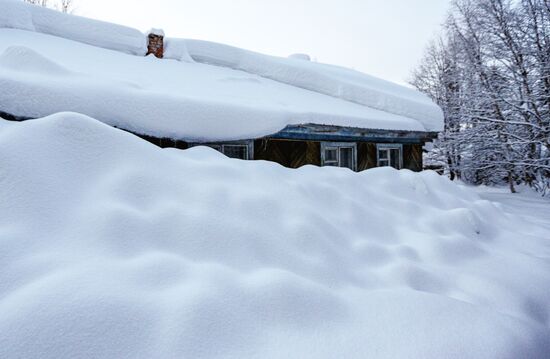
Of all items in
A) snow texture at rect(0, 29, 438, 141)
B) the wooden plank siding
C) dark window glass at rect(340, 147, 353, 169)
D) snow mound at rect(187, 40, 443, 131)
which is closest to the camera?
snow texture at rect(0, 29, 438, 141)

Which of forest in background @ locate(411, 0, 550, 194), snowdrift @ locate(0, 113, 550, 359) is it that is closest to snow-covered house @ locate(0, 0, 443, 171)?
snowdrift @ locate(0, 113, 550, 359)

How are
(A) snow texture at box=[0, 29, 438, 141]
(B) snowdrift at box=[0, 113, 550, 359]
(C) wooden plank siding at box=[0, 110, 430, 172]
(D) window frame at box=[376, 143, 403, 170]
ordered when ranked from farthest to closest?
(D) window frame at box=[376, 143, 403, 170] < (C) wooden plank siding at box=[0, 110, 430, 172] < (A) snow texture at box=[0, 29, 438, 141] < (B) snowdrift at box=[0, 113, 550, 359]

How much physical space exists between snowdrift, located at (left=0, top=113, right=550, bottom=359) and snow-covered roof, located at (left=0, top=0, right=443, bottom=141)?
1455 millimetres

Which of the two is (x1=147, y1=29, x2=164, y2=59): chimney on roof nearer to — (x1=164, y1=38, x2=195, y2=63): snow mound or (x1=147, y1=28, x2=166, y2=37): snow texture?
(x1=147, y1=28, x2=166, y2=37): snow texture

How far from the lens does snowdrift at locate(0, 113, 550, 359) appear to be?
5.16ft

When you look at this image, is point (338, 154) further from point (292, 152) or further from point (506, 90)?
point (506, 90)

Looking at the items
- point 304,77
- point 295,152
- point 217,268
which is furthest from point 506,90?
point 217,268

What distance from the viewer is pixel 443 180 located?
570cm

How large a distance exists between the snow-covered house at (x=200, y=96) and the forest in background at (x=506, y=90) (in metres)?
4.93

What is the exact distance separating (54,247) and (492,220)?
5.39 m

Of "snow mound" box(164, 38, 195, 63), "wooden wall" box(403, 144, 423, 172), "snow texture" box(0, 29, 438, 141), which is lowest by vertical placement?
"wooden wall" box(403, 144, 423, 172)

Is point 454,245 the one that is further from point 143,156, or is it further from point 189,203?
point 143,156

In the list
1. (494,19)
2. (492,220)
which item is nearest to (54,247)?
(492,220)

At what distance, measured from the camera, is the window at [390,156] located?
891 cm
